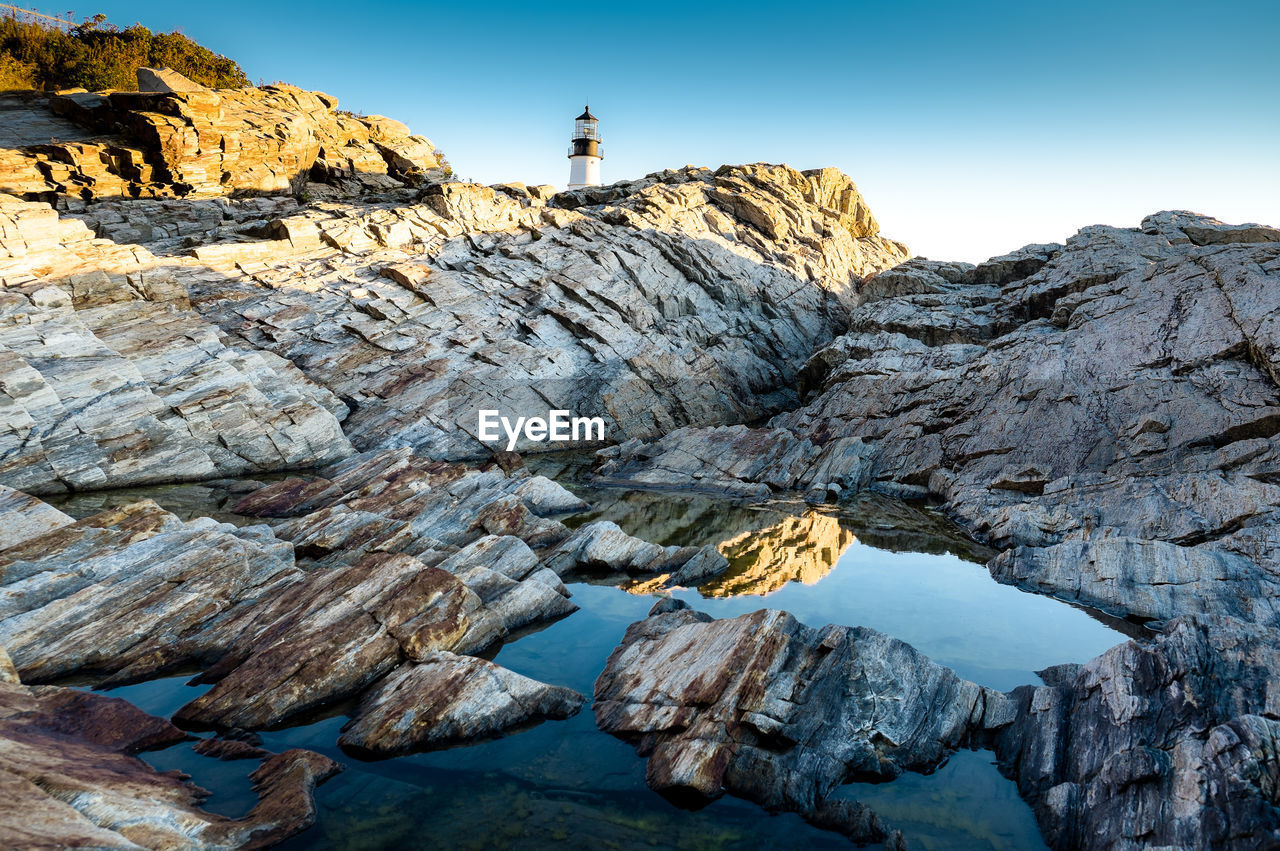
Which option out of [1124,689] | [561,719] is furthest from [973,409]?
[561,719]

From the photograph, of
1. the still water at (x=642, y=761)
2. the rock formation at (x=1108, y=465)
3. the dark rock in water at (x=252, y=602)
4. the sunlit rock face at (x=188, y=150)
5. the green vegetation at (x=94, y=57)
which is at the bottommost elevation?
the still water at (x=642, y=761)

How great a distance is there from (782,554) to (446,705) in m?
14.9

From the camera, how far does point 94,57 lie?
62.6 meters

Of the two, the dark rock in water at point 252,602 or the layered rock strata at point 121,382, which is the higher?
the layered rock strata at point 121,382

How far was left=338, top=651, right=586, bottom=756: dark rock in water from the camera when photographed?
12.4 metres

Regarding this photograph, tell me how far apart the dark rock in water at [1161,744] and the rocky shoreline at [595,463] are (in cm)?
6

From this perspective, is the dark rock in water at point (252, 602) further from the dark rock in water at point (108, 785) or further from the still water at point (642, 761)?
the dark rock in water at point (108, 785)

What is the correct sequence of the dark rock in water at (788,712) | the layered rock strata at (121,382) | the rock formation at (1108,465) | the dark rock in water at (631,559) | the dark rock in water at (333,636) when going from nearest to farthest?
1. the rock formation at (1108,465)
2. the dark rock in water at (788,712)
3. the dark rock in water at (333,636)
4. the dark rock in water at (631,559)
5. the layered rock strata at (121,382)

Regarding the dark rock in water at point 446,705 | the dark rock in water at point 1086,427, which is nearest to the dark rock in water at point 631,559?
the dark rock in water at point 446,705

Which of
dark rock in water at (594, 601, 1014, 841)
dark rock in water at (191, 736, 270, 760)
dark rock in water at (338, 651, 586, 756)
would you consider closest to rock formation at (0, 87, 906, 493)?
dark rock in water at (191, 736, 270, 760)

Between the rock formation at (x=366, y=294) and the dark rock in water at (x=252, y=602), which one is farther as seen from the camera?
the rock formation at (x=366, y=294)

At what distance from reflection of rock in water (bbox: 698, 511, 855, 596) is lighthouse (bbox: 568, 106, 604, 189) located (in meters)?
63.8

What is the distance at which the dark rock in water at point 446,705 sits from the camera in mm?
12382

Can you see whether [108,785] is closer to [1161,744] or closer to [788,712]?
[788,712]
